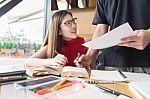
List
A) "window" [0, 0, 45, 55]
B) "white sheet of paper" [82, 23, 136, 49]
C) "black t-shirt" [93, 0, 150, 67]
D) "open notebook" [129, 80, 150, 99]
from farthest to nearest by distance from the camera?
"window" [0, 0, 45, 55]
"black t-shirt" [93, 0, 150, 67]
"white sheet of paper" [82, 23, 136, 49]
"open notebook" [129, 80, 150, 99]

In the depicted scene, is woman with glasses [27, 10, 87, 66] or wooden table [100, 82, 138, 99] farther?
woman with glasses [27, 10, 87, 66]

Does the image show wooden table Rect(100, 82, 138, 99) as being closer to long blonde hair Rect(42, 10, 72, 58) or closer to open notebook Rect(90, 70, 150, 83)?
open notebook Rect(90, 70, 150, 83)

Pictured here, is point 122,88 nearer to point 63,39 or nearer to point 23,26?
point 63,39

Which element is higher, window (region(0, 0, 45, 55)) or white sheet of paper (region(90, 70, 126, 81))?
window (region(0, 0, 45, 55))

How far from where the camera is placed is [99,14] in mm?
1435

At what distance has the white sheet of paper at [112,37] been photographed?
3.04 ft

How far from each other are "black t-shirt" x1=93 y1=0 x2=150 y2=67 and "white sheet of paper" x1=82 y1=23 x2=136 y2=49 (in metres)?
0.25

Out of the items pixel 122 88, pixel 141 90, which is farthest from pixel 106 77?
pixel 141 90

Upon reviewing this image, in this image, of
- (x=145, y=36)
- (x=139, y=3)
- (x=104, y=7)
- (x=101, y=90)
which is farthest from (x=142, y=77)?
(x=104, y=7)

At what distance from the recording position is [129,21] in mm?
1270

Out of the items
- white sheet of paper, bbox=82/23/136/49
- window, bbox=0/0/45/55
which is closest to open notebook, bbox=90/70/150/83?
white sheet of paper, bbox=82/23/136/49

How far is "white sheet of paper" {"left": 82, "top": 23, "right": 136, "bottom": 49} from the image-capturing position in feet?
3.04

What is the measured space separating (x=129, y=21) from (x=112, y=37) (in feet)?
1.08

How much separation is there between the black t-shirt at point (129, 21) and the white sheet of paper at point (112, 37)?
0.25 metres
